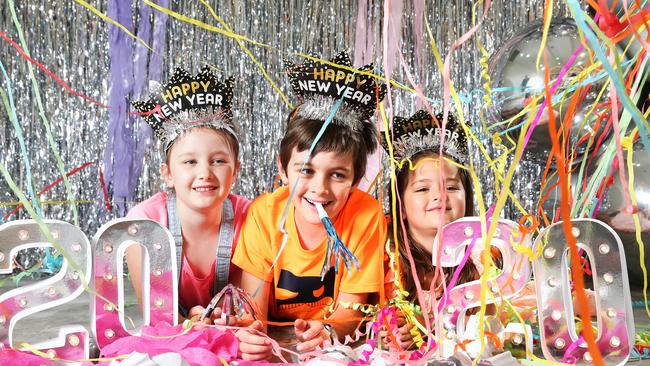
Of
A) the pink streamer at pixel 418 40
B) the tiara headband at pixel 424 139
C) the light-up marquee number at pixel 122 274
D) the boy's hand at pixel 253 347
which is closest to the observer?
the light-up marquee number at pixel 122 274

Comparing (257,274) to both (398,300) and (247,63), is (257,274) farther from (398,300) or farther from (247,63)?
(247,63)

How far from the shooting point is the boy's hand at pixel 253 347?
1369mm

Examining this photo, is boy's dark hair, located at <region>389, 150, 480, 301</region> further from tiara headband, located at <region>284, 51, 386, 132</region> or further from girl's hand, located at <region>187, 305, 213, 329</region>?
girl's hand, located at <region>187, 305, 213, 329</region>

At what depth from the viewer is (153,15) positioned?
3.08 metres

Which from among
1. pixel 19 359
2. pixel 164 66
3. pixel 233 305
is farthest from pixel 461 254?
pixel 164 66

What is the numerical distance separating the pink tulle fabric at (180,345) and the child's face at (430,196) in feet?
1.80

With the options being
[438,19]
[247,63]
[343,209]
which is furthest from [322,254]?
[438,19]

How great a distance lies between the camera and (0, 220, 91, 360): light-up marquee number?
1.19 m

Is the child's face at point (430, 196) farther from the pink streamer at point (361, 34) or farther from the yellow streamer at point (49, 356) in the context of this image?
the pink streamer at point (361, 34)

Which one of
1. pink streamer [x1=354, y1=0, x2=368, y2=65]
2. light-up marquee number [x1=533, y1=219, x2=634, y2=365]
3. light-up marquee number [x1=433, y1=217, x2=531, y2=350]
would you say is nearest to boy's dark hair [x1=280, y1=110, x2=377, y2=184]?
light-up marquee number [x1=433, y1=217, x2=531, y2=350]

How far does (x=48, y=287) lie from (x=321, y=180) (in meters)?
0.65

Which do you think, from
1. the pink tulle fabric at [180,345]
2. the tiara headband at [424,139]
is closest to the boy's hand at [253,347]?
the pink tulle fabric at [180,345]

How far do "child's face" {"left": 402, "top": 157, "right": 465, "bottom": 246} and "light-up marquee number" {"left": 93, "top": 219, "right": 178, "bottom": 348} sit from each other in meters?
0.61

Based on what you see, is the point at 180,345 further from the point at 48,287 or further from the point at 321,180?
the point at 321,180
